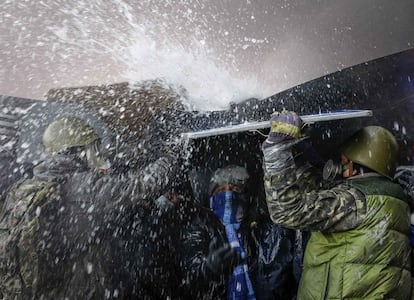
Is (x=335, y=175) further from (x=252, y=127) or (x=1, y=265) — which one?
(x=1, y=265)

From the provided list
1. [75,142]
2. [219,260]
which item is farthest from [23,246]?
[219,260]

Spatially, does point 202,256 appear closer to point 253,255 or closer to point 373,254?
point 253,255

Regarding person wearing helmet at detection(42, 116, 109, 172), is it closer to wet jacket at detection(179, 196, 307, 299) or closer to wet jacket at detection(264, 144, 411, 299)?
wet jacket at detection(179, 196, 307, 299)

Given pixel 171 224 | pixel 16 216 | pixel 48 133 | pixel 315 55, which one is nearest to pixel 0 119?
pixel 48 133

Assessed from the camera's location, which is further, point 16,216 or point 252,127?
point 16,216

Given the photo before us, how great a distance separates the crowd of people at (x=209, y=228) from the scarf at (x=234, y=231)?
10 mm

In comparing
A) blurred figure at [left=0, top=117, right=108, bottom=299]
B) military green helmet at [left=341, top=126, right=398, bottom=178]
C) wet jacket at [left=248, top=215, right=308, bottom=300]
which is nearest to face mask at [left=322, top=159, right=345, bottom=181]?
military green helmet at [left=341, top=126, right=398, bottom=178]

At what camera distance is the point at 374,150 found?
237 cm

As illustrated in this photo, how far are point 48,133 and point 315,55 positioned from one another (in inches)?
122

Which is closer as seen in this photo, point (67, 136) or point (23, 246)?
point (23, 246)

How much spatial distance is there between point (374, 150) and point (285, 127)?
2.56 ft

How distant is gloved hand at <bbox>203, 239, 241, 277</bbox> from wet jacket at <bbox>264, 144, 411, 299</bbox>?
0.87m

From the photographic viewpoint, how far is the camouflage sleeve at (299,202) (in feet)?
6.74

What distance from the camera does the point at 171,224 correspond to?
307cm
